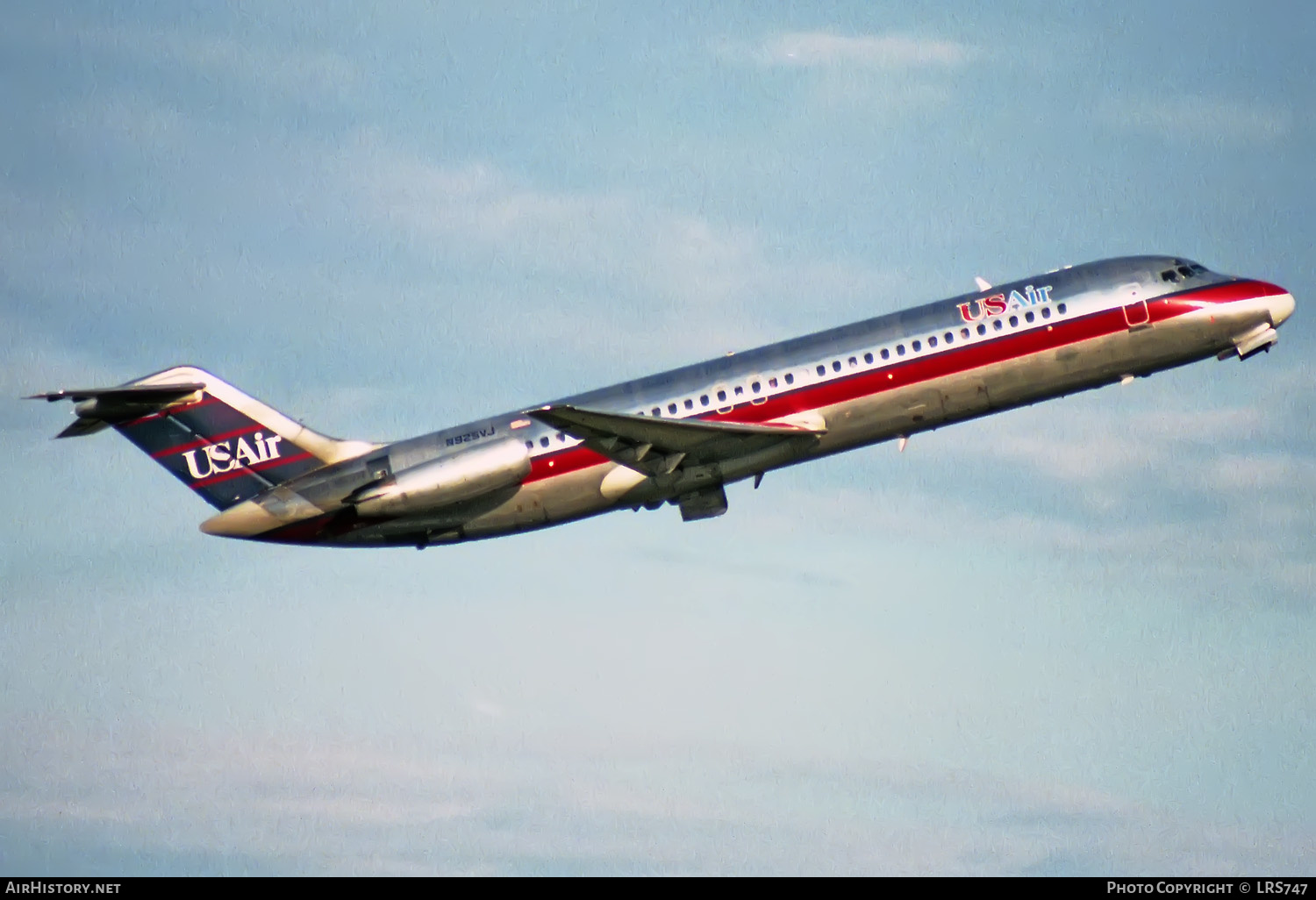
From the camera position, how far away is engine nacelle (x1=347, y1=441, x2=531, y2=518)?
52.6 metres

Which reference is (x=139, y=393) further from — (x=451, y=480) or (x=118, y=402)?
(x=451, y=480)

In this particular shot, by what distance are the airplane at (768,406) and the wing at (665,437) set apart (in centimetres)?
7

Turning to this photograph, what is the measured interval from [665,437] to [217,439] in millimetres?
15704

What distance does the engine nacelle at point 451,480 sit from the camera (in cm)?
5262

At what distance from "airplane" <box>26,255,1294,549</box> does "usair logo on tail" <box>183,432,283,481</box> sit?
1.79 m

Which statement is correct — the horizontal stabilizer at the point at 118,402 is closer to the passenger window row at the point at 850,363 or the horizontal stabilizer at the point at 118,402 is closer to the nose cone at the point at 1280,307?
the passenger window row at the point at 850,363

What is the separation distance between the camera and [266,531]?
54.6 meters

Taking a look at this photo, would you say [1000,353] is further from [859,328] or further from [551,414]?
[551,414]

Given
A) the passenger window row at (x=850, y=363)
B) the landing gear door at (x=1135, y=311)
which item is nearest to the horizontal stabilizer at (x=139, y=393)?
the passenger window row at (x=850, y=363)

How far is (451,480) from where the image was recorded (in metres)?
52.6

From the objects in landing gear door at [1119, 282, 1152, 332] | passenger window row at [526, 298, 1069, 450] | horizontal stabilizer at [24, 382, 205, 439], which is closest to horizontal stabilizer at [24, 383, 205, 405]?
horizontal stabilizer at [24, 382, 205, 439]

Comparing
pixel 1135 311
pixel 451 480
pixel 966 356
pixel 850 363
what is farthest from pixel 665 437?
pixel 1135 311

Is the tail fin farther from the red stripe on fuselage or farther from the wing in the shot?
the red stripe on fuselage
